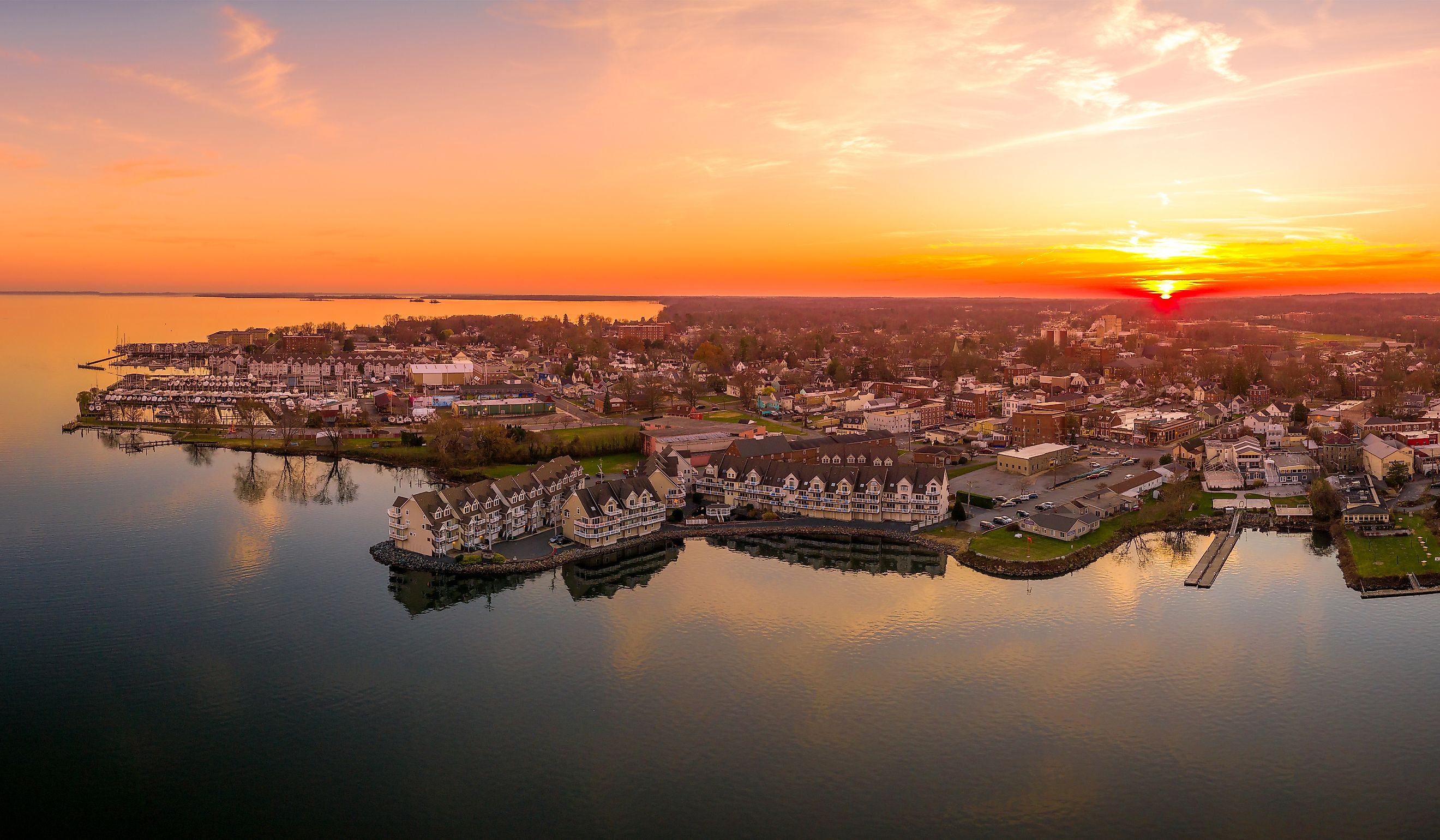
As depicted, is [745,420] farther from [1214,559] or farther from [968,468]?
[1214,559]

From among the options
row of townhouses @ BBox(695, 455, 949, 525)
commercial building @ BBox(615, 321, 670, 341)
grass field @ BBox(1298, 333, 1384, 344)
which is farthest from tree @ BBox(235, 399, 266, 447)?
grass field @ BBox(1298, 333, 1384, 344)

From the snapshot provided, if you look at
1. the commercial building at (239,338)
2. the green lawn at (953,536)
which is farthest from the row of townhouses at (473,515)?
the commercial building at (239,338)

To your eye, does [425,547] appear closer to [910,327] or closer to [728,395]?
[728,395]

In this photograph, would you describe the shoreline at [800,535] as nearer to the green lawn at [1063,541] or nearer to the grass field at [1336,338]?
the green lawn at [1063,541]

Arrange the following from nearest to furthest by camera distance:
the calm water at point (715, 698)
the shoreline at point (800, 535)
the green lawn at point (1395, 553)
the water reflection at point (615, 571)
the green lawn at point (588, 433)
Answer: the calm water at point (715, 698), the water reflection at point (615, 571), the green lawn at point (1395, 553), the shoreline at point (800, 535), the green lawn at point (588, 433)

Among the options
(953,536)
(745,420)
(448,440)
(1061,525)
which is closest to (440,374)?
(745,420)

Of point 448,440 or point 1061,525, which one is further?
point 448,440
